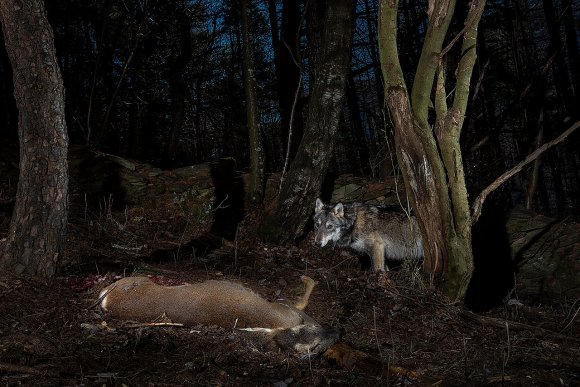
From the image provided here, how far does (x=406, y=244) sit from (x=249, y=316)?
16.2 ft

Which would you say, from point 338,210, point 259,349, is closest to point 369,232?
point 338,210

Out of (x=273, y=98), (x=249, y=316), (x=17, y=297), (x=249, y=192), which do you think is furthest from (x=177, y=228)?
(x=273, y=98)

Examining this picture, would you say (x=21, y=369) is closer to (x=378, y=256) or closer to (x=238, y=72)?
(x=378, y=256)

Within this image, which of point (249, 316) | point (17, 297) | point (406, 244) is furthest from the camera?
point (406, 244)

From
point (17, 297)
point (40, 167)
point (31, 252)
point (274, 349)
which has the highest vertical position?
point (40, 167)

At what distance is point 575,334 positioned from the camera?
252 inches

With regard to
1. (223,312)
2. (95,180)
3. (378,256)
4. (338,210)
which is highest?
(95,180)

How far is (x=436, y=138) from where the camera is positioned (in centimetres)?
664

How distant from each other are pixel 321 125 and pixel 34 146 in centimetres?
462

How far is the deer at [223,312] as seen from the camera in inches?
172

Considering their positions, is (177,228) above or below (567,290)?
above

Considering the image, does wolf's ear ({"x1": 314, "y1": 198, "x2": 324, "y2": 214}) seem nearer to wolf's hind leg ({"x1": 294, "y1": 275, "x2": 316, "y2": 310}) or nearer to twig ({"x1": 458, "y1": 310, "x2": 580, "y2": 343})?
wolf's hind leg ({"x1": 294, "y1": 275, "x2": 316, "y2": 310})

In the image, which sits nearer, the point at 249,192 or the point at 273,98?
the point at 249,192

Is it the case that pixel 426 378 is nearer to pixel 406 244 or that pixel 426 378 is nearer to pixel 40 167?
pixel 40 167
